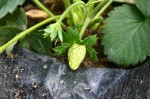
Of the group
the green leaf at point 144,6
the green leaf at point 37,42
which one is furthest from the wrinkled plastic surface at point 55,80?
the green leaf at point 144,6

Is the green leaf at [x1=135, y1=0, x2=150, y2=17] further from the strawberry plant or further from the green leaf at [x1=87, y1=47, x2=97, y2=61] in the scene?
the green leaf at [x1=87, y1=47, x2=97, y2=61]

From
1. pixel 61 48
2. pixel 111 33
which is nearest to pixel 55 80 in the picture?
pixel 61 48

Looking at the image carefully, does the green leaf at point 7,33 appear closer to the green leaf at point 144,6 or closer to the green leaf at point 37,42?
the green leaf at point 37,42

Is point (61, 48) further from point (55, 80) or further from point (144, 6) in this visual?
point (144, 6)

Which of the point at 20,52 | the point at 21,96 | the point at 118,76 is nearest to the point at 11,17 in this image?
the point at 20,52

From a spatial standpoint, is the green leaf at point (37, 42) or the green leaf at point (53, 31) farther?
the green leaf at point (37, 42)

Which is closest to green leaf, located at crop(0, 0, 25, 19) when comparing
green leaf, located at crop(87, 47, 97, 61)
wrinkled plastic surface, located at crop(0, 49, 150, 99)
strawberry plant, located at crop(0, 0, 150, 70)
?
strawberry plant, located at crop(0, 0, 150, 70)
